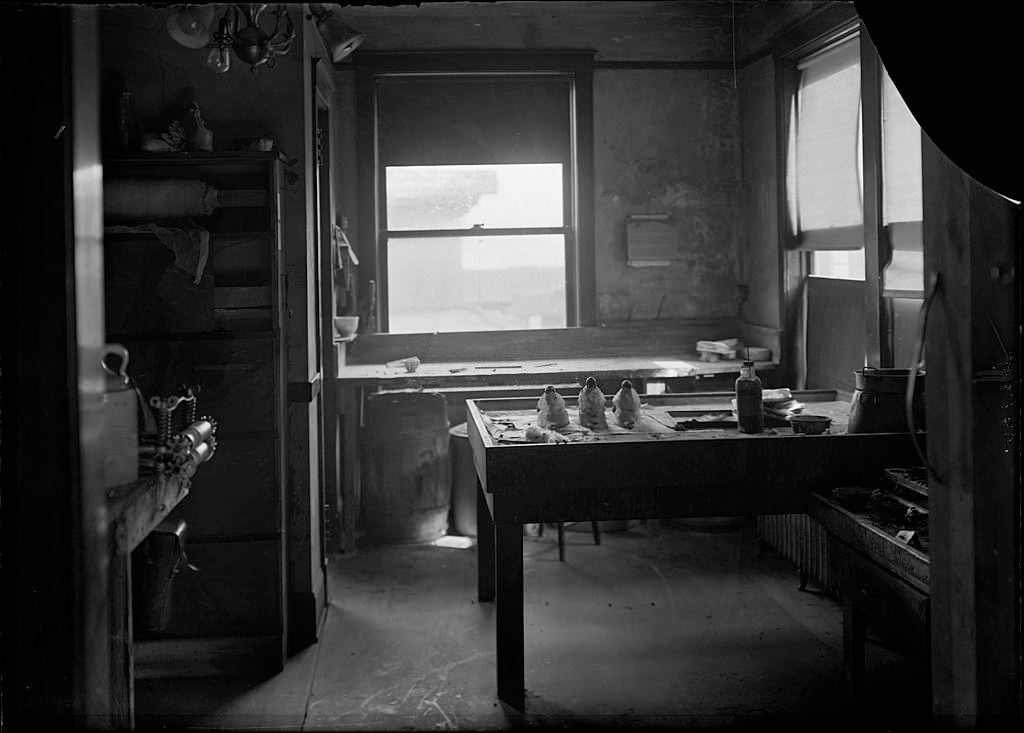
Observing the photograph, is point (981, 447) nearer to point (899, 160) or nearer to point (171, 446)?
point (171, 446)

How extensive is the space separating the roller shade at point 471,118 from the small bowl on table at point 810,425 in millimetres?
3703

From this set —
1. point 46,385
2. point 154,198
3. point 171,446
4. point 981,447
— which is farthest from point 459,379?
point 981,447

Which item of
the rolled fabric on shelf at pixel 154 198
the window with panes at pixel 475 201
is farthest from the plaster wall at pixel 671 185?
the rolled fabric on shelf at pixel 154 198

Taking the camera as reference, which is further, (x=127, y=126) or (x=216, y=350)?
(x=216, y=350)

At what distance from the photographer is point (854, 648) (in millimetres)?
3711

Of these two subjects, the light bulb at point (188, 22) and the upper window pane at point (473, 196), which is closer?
the light bulb at point (188, 22)

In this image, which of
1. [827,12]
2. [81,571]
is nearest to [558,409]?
[81,571]

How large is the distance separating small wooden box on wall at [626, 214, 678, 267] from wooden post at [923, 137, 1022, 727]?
5.22m

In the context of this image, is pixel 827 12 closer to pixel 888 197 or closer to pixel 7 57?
pixel 888 197

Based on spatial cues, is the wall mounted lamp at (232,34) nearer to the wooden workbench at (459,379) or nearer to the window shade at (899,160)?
the wooden workbench at (459,379)

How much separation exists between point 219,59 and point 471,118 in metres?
2.99

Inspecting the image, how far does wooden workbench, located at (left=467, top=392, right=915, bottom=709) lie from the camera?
374 cm

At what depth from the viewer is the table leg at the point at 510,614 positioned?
3871 mm

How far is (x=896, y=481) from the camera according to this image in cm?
365
